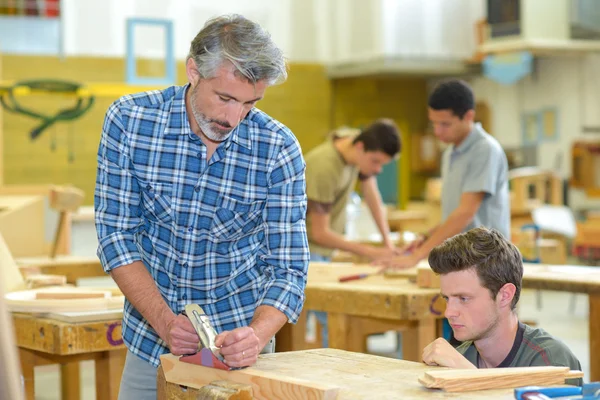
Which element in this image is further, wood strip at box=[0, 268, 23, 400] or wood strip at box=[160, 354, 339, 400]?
wood strip at box=[160, 354, 339, 400]

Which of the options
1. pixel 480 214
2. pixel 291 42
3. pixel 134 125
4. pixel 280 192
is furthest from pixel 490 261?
pixel 291 42

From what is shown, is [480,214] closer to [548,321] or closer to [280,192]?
[280,192]

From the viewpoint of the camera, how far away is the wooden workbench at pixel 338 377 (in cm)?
173

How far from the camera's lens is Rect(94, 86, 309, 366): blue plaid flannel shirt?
7.19 feet

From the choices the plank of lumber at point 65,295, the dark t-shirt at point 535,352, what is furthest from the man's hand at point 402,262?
the dark t-shirt at point 535,352

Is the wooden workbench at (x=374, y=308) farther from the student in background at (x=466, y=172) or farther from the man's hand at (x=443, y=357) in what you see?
the man's hand at (x=443, y=357)

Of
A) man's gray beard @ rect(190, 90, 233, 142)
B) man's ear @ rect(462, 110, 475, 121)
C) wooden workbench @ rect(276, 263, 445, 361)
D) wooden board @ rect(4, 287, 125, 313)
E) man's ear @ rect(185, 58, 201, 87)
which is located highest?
man's ear @ rect(185, 58, 201, 87)

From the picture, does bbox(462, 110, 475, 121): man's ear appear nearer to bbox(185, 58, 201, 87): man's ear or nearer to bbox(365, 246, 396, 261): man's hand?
bbox(365, 246, 396, 261): man's hand

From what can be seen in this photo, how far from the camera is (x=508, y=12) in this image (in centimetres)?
1171

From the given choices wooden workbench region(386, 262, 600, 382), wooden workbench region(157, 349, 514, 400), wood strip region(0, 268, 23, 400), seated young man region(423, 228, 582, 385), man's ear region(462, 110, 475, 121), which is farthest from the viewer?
man's ear region(462, 110, 475, 121)

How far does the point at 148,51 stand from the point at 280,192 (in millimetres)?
4512

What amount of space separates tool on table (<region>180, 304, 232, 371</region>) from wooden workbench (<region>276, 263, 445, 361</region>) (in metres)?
1.58

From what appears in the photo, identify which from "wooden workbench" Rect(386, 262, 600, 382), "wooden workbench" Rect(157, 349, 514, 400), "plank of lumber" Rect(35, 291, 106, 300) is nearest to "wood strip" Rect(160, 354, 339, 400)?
"wooden workbench" Rect(157, 349, 514, 400)

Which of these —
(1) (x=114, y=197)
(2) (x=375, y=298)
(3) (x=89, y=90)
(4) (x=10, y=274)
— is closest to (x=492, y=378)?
(1) (x=114, y=197)
